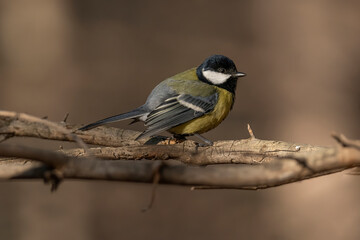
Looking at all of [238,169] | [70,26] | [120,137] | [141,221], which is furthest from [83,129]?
[70,26]

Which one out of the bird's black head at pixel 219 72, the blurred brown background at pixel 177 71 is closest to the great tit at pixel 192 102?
the bird's black head at pixel 219 72

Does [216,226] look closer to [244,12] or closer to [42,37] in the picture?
[244,12]

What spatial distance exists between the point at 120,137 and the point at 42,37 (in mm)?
3166

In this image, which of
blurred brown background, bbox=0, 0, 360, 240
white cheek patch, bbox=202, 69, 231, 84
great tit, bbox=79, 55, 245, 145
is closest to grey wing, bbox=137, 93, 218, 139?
great tit, bbox=79, 55, 245, 145

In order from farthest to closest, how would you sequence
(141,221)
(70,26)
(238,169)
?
(70,26) → (141,221) → (238,169)

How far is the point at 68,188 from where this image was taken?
526 centimetres

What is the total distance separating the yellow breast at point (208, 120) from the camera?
319 centimetres

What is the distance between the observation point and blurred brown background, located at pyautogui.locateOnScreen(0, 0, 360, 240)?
16.6 ft

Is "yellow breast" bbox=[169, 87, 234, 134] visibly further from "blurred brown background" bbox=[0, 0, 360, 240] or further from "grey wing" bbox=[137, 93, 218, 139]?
"blurred brown background" bbox=[0, 0, 360, 240]

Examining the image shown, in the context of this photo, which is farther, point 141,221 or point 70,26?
point 70,26

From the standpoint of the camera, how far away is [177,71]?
5348 millimetres

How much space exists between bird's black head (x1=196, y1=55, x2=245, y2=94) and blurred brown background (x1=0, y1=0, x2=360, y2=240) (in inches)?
70.8

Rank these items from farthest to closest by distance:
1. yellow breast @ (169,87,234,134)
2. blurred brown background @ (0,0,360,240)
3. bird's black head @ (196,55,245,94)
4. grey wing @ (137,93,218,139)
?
1. blurred brown background @ (0,0,360,240)
2. bird's black head @ (196,55,245,94)
3. yellow breast @ (169,87,234,134)
4. grey wing @ (137,93,218,139)

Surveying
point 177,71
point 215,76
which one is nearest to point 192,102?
point 215,76
